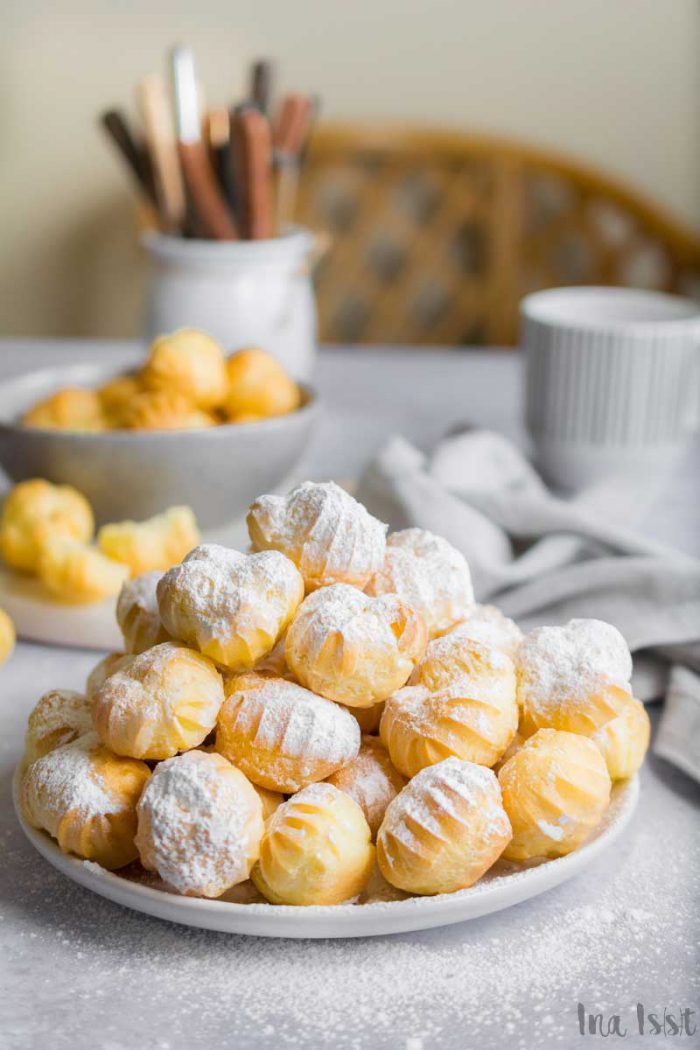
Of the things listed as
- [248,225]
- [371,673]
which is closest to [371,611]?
[371,673]

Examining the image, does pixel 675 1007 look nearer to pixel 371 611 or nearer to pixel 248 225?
pixel 371 611

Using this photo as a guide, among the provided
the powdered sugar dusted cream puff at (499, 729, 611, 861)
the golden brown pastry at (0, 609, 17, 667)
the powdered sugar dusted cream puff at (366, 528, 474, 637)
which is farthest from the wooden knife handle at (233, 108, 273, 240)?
the powdered sugar dusted cream puff at (499, 729, 611, 861)

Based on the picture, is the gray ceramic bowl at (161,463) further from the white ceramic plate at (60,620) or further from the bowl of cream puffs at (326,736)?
the bowl of cream puffs at (326,736)

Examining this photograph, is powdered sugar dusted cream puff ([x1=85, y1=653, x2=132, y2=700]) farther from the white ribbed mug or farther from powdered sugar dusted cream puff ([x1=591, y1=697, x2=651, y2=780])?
the white ribbed mug

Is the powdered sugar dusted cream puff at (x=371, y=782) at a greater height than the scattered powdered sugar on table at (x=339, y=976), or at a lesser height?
greater

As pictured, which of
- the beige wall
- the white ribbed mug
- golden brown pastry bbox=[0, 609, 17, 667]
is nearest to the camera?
golden brown pastry bbox=[0, 609, 17, 667]


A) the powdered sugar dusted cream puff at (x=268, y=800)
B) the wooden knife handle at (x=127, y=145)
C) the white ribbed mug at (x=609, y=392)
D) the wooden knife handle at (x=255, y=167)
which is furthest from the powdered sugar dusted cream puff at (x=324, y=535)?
the wooden knife handle at (x=127, y=145)

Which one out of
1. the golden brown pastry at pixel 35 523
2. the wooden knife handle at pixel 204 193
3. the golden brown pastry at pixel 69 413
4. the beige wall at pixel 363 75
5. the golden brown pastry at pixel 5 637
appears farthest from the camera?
the beige wall at pixel 363 75
